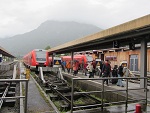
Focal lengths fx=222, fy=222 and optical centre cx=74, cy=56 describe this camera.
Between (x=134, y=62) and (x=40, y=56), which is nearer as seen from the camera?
Answer: (x=40, y=56)

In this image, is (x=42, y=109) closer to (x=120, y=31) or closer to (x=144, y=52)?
(x=120, y=31)

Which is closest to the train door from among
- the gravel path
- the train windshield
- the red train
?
the red train

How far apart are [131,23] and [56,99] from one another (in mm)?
5420

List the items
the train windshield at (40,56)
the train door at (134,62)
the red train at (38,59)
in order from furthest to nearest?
the train door at (134,62), the train windshield at (40,56), the red train at (38,59)

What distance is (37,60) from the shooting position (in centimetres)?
2720

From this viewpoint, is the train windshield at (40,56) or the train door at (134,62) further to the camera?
the train door at (134,62)

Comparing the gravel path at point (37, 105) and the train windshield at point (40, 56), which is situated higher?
the train windshield at point (40, 56)

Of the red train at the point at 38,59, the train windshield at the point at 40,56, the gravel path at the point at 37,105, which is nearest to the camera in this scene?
the gravel path at the point at 37,105

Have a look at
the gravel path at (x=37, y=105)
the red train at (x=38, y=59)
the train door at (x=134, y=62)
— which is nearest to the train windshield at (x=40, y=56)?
the red train at (x=38, y=59)

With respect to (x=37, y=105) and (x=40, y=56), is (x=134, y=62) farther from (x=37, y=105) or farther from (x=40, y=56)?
(x=37, y=105)

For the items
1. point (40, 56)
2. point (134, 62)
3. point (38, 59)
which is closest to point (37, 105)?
point (38, 59)

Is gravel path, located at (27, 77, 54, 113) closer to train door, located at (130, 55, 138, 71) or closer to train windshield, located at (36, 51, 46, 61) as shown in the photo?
train windshield, located at (36, 51, 46, 61)

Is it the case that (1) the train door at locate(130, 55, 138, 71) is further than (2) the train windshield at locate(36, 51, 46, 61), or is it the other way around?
(1) the train door at locate(130, 55, 138, 71)

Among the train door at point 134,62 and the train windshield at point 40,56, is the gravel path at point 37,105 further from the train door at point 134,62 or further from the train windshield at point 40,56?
the train door at point 134,62
